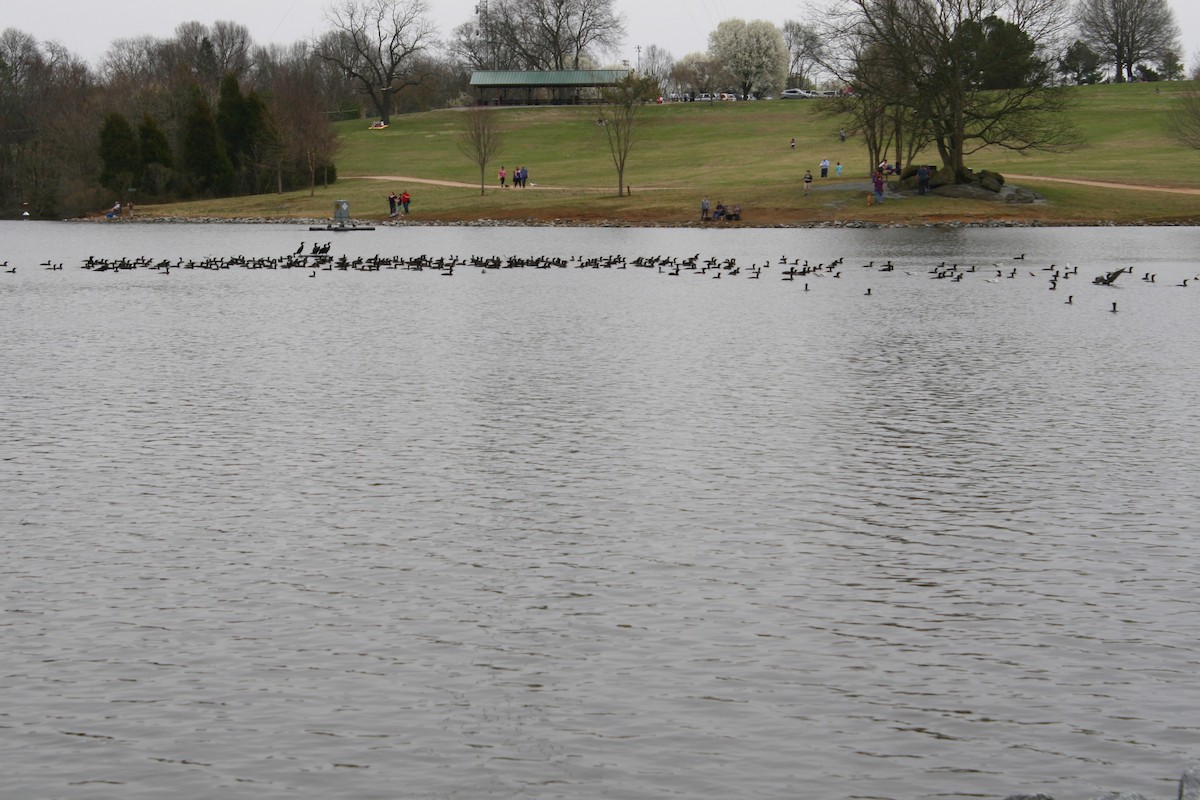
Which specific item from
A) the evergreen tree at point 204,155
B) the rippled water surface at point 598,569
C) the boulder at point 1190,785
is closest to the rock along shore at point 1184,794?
the boulder at point 1190,785

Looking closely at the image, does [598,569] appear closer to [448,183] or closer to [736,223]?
[736,223]

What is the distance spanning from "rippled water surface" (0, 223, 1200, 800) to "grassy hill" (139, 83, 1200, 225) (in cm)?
4709

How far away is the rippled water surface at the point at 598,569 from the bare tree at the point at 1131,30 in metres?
141

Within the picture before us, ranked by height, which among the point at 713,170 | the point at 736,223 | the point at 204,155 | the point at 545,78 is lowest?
the point at 736,223

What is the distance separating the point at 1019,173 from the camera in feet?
294

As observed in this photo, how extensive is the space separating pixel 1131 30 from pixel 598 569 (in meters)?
163

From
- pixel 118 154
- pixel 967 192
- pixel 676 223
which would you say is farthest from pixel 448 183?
pixel 967 192

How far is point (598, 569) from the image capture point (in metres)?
14.3

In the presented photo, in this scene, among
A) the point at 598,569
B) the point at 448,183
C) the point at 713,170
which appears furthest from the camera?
the point at 448,183

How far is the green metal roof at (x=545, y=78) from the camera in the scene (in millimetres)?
163625

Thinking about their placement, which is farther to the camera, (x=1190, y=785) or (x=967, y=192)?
(x=967, y=192)

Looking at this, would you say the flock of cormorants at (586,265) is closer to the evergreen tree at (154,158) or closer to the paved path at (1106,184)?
the paved path at (1106,184)

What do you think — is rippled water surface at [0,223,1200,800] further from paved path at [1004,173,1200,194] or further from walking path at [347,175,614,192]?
walking path at [347,175,614,192]

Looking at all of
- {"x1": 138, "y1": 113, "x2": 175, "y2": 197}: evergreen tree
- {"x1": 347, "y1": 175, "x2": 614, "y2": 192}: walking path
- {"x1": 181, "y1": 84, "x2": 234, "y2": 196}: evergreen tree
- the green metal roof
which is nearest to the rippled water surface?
{"x1": 347, "y1": 175, "x2": 614, "y2": 192}: walking path
